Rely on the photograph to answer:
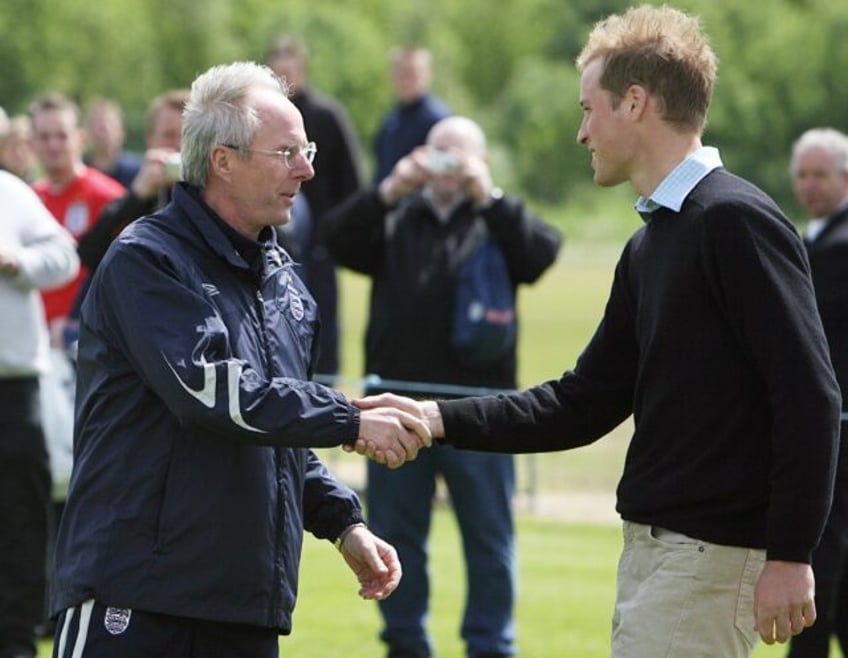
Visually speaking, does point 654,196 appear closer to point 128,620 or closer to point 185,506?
point 185,506

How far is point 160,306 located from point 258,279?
0.36m

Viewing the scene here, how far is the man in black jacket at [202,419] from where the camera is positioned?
4.54 meters

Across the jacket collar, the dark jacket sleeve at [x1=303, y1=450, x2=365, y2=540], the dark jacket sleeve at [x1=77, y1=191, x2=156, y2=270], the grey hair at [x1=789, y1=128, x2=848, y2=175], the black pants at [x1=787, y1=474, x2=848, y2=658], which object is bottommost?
the black pants at [x1=787, y1=474, x2=848, y2=658]

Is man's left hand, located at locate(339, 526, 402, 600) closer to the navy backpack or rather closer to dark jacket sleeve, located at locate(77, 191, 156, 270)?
the navy backpack

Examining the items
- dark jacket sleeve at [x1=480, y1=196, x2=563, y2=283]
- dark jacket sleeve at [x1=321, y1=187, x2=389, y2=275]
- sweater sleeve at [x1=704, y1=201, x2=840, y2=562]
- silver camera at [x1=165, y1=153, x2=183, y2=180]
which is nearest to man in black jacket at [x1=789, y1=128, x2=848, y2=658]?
dark jacket sleeve at [x1=480, y1=196, x2=563, y2=283]

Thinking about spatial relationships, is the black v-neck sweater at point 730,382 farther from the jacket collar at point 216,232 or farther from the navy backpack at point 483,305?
the navy backpack at point 483,305

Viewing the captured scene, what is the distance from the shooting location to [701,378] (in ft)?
14.9

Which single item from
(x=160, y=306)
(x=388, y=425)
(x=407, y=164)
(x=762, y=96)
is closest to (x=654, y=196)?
(x=388, y=425)

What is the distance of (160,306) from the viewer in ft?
14.9

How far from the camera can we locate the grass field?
9.19 meters

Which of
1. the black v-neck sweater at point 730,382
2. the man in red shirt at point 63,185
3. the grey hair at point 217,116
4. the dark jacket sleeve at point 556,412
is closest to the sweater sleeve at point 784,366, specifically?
the black v-neck sweater at point 730,382

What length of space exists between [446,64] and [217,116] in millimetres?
93263

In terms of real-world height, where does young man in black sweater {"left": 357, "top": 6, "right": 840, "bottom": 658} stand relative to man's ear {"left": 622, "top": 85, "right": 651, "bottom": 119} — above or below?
below

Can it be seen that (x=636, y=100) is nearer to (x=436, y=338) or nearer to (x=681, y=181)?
(x=681, y=181)
